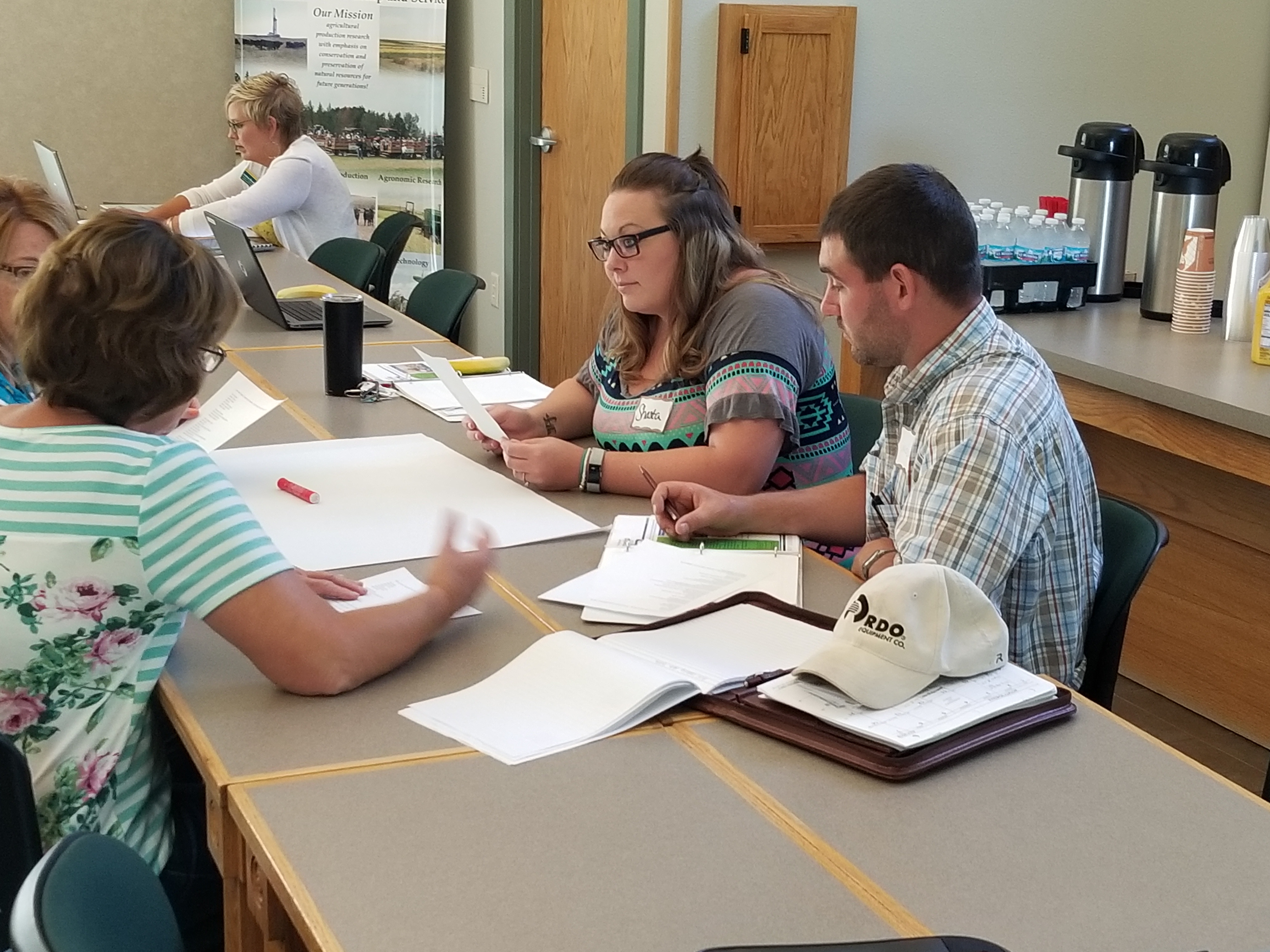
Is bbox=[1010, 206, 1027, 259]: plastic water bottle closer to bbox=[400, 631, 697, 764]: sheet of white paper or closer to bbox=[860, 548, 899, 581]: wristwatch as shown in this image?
bbox=[860, 548, 899, 581]: wristwatch

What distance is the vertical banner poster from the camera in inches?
237

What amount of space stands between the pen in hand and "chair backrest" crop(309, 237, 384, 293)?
2.43 m

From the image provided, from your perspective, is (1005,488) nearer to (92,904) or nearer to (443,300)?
(92,904)

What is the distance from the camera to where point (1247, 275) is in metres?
3.04

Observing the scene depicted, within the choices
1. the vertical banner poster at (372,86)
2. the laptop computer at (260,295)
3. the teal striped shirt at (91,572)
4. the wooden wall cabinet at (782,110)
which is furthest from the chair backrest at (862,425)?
the vertical banner poster at (372,86)

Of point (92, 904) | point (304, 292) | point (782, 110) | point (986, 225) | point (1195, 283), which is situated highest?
point (782, 110)

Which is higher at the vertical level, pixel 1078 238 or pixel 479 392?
pixel 1078 238

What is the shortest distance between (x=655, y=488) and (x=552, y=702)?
2.26 feet

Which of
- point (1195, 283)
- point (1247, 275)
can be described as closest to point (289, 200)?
point (1195, 283)

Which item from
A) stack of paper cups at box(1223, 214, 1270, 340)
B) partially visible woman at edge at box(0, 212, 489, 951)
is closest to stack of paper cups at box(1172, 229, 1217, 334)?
stack of paper cups at box(1223, 214, 1270, 340)

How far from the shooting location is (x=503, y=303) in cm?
577

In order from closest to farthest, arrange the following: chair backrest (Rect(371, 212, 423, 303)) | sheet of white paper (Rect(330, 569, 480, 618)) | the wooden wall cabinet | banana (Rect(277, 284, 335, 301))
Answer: sheet of white paper (Rect(330, 569, 480, 618)) → banana (Rect(277, 284, 335, 301)) → the wooden wall cabinet → chair backrest (Rect(371, 212, 423, 303))

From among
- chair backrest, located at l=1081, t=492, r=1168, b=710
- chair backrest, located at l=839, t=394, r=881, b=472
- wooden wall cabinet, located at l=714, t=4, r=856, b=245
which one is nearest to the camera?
chair backrest, located at l=1081, t=492, r=1168, b=710

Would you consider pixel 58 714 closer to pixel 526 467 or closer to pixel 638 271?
pixel 526 467
